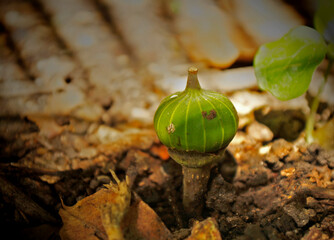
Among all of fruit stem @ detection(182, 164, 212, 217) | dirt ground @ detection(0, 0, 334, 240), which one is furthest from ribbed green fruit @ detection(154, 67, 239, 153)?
dirt ground @ detection(0, 0, 334, 240)

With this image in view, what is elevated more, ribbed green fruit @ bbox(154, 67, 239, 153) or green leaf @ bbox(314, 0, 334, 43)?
green leaf @ bbox(314, 0, 334, 43)

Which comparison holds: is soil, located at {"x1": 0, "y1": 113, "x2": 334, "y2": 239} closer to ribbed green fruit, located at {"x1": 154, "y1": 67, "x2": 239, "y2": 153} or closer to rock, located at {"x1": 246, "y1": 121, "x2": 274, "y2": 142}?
rock, located at {"x1": 246, "y1": 121, "x2": 274, "y2": 142}

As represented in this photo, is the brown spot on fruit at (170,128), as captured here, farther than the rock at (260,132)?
No

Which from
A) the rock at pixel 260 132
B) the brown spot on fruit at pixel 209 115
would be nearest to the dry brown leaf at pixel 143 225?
the brown spot on fruit at pixel 209 115

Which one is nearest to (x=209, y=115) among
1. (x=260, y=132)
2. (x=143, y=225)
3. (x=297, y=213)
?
(x=143, y=225)

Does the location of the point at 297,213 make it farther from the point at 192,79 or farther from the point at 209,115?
the point at 192,79

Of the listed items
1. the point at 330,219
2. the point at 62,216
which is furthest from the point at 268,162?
the point at 62,216

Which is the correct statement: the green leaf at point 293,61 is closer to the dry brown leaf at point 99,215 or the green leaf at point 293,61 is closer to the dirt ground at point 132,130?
the dirt ground at point 132,130
